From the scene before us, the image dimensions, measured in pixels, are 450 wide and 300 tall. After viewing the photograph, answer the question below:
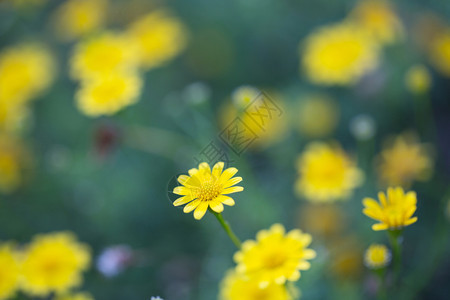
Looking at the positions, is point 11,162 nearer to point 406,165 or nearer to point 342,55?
point 342,55

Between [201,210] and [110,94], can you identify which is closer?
[201,210]

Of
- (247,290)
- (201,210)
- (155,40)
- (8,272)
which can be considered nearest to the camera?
(201,210)

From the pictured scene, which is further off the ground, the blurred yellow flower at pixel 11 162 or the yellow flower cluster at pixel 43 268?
the blurred yellow flower at pixel 11 162

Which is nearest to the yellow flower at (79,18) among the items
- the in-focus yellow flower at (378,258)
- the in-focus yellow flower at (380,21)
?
the in-focus yellow flower at (380,21)

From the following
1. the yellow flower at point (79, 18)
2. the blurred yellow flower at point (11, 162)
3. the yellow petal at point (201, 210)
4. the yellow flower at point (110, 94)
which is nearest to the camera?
the yellow petal at point (201, 210)

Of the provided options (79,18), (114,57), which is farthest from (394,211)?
(79,18)

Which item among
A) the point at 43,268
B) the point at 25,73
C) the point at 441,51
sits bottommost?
the point at 43,268

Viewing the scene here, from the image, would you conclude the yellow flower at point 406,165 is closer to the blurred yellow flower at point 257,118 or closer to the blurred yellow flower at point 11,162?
the blurred yellow flower at point 257,118
